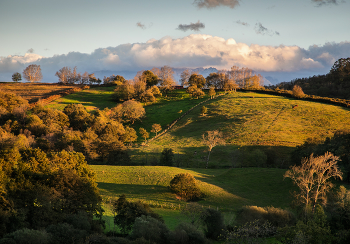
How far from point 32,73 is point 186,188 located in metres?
146

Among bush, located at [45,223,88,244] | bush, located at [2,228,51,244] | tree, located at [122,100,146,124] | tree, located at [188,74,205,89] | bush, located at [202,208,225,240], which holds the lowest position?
bush, located at [202,208,225,240]

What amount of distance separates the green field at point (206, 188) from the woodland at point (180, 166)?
0.18m

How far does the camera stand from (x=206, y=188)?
36.7 m

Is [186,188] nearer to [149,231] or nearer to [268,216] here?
[268,216]

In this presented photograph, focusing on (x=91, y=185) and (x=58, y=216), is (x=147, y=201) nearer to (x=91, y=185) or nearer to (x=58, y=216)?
(x=91, y=185)

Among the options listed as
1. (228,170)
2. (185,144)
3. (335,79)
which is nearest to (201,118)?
(185,144)

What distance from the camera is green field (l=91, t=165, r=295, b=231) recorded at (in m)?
31.4

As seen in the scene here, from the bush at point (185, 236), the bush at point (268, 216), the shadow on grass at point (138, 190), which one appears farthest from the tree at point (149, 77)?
the bush at point (185, 236)

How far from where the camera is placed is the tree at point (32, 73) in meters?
143

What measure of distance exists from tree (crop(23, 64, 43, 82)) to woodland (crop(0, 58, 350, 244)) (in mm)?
45828

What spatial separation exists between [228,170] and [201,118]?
3749cm

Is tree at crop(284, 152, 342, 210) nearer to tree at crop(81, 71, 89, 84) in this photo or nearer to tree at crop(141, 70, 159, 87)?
tree at crop(141, 70, 159, 87)

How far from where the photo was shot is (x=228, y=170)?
47.1 m

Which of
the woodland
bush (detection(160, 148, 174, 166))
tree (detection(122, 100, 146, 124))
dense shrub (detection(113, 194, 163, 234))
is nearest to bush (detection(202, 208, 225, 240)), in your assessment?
the woodland
